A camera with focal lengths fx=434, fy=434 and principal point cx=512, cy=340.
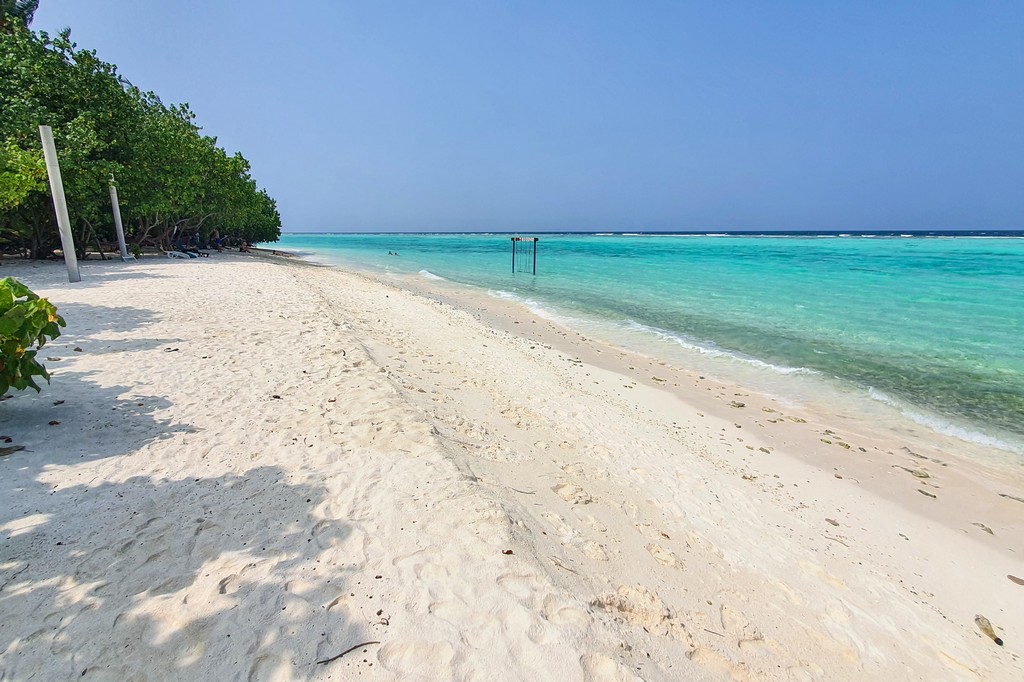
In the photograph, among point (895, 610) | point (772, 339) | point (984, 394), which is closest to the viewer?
point (895, 610)

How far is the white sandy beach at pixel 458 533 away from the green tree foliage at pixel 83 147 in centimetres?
1309

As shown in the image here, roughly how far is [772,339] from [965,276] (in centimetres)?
3135

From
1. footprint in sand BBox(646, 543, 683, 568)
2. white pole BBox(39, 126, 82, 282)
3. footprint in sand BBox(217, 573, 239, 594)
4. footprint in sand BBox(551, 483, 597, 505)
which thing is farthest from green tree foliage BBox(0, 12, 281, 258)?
footprint in sand BBox(646, 543, 683, 568)

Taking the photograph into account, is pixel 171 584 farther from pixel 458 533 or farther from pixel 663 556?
pixel 663 556

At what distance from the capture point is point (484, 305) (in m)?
18.0

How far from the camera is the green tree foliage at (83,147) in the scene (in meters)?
14.7

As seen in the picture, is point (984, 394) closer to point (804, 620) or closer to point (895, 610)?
point (895, 610)

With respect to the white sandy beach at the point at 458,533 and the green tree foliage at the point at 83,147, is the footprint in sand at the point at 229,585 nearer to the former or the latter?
the white sandy beach at the point at 458,533

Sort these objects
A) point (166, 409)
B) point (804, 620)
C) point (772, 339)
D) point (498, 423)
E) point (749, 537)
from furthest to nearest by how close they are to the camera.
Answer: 1. point (772, 339)
2. point (498, 423)
3. point (166, 409)
4. point (749, 537)
5. point (804, 620)

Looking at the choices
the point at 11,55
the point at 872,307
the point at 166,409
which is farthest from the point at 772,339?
the point at 11,55

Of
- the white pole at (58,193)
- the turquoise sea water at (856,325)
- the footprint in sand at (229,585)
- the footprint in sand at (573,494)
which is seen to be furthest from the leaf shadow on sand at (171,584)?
the white pole at (58,193)

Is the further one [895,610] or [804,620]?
[895,610]

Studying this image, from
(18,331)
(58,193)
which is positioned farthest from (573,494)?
(58,193)

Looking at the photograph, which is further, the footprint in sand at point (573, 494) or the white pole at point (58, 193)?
the white pole at point (58, 193)
